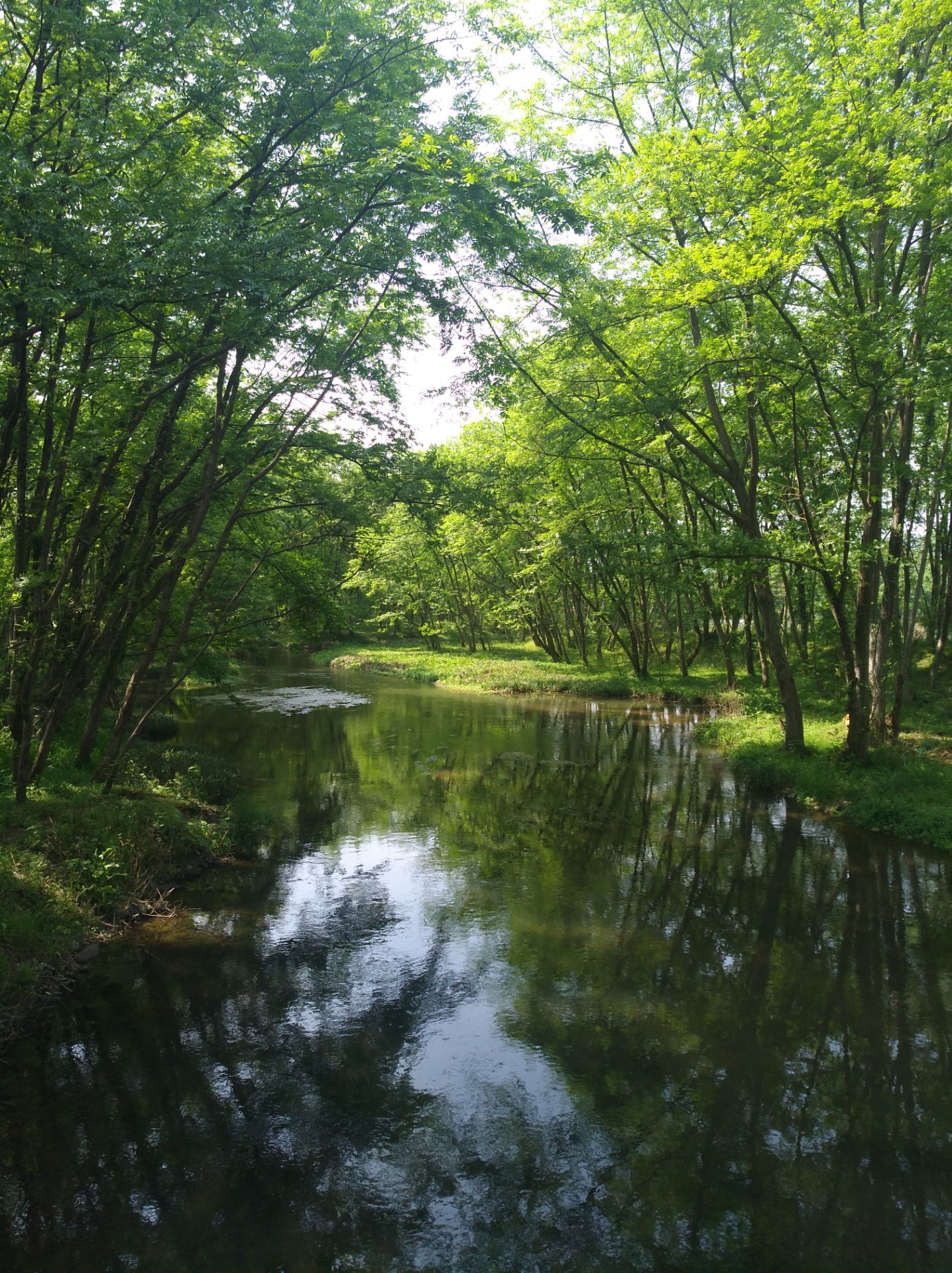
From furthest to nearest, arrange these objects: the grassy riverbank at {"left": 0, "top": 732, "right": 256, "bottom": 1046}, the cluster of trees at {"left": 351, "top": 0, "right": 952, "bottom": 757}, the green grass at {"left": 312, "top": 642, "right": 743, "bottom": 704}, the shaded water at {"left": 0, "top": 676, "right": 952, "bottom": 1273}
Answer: the green grass at {"left": 312, "top": 642, "right": 743, "bottom": 704}
the cluster of trees at {"left": 351, "top": 0, "right": 952, "bottom": 757}
the grassy riverbank at {"left": 0, "top": 732, "right": 256, "bottom": 1046}
the shaded water at {"left": 0, "top": 676, "right": 952, "bottom": 1273}

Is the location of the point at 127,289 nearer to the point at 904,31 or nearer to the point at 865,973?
the point at 865,973

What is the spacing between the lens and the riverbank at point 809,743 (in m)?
13.5

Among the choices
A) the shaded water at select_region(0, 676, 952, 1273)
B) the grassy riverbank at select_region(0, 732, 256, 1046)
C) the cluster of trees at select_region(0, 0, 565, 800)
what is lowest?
the shaded water at select_region(0, 676, 952, 1273)

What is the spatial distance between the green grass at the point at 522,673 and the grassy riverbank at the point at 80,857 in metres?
20.6

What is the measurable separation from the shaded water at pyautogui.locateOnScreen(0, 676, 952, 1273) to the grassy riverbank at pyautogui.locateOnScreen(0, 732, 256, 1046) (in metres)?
0.43

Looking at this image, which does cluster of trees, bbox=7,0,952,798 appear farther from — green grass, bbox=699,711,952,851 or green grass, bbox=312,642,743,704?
green grass, bbox=312,642,743,704

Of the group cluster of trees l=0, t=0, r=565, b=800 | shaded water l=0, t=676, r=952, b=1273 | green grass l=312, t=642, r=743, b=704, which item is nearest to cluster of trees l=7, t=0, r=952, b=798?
cluster of trees l=0, t=0, r=565, b=800

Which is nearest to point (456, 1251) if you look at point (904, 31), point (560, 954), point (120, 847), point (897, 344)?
point (560, 954)

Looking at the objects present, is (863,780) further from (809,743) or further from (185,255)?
(185,255)

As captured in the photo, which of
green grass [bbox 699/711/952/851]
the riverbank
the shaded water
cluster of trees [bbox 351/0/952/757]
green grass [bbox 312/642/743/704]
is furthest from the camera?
green grass [bbox 312/642/743/704]

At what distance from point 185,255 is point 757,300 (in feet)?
40.7

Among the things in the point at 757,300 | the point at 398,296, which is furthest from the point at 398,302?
the point at 757,300

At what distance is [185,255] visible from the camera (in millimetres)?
7457

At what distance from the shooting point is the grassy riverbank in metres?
7.53
